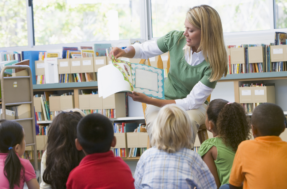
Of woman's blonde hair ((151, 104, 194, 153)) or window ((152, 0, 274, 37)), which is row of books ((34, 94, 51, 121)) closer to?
window ((152, 0, 274, 37))

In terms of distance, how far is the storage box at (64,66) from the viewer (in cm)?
366

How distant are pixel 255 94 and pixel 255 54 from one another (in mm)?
383

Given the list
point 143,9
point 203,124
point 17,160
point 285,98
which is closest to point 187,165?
point 203,124

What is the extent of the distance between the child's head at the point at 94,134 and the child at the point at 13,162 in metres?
0.49

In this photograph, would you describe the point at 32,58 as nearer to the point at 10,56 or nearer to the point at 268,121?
the point at 10,56

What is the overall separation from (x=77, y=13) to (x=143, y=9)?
0.86m

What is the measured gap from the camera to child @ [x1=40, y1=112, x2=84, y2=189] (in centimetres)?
137

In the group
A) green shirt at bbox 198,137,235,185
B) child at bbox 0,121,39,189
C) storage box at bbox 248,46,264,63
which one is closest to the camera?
child at bbox 0,121,39,189

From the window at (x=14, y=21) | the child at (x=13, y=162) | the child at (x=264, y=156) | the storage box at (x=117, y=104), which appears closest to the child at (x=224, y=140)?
the child at (x=264, y=156)

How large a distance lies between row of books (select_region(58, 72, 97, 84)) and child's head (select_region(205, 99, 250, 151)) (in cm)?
211

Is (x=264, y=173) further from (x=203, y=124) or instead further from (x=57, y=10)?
(x=57, y=10)

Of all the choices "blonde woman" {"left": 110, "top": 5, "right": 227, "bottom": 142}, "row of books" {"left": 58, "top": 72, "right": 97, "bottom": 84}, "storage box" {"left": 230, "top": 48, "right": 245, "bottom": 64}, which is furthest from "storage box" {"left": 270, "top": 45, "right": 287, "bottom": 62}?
"row of books" {"left": 58, "top": 72, "right": 97, "bottom": 84}

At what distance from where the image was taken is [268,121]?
136cm

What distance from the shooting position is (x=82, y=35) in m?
4.25
